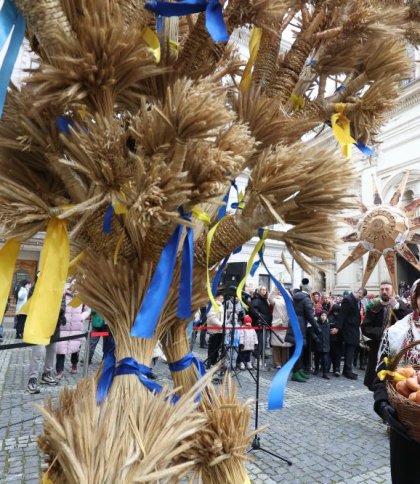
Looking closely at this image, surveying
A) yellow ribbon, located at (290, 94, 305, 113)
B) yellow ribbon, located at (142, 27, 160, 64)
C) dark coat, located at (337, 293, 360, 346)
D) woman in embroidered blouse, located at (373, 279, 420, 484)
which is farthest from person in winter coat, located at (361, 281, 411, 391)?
yellow ribbon, located at (142, 27, 160, 64)

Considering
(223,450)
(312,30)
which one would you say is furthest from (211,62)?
(223,450)

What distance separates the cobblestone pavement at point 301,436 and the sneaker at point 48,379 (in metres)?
0.27

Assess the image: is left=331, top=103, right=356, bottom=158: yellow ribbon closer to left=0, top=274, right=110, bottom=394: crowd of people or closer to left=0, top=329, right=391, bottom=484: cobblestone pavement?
left=0, top=329, right=391, bottom=484: cobblestone pavement

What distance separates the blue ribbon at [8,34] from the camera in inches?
35.4

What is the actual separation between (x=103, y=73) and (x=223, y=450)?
1089mm

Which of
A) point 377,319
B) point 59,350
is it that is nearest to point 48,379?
point 59,350

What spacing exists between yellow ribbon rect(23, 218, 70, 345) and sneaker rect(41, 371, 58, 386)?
549 cm

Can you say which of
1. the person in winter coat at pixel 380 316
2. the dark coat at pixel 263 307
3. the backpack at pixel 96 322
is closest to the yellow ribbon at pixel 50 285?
the person in winter coat at pixel 380 316

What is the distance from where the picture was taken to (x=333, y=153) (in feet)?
3.50

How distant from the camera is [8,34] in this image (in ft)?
2.97

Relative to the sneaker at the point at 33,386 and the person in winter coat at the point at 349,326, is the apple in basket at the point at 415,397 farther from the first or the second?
the person in winter coat at the point at 349,326

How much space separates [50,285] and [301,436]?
396 cm

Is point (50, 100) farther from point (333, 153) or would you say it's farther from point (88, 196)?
point (333, 153)

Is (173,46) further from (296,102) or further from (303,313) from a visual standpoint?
(303,313)
